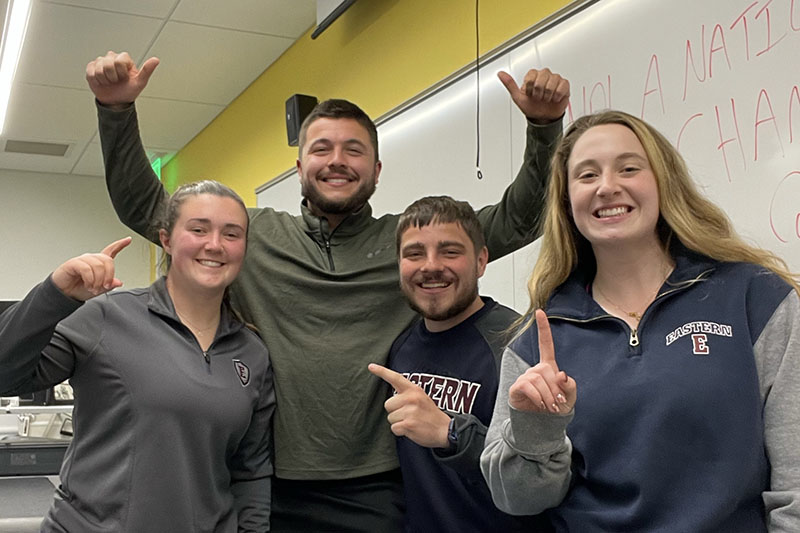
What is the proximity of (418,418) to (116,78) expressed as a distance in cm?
98

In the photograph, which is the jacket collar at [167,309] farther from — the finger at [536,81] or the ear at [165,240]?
the finger at [536,81]

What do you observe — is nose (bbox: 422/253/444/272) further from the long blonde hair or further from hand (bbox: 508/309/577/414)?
hand (bbox: 508/309/577/414)

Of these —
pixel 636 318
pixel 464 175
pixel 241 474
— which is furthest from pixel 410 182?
pixel 636 318

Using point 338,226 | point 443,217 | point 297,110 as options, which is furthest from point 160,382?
point 297,110

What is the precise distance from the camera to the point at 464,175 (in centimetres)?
272

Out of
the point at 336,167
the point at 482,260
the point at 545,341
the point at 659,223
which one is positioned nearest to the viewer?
the point at 545,341

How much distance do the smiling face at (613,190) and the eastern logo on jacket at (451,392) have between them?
0.39 meters

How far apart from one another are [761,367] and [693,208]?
0.30m

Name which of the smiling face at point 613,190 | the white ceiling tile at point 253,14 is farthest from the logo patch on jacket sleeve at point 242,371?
the white ceiling tile at point 253,14

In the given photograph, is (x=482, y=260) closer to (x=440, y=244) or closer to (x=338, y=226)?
(x=440, y=244)

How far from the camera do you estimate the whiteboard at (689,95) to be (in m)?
1.61

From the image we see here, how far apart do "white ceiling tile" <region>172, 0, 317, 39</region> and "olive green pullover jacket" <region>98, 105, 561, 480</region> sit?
2195 mm

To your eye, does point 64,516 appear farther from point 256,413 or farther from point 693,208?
point 693,208

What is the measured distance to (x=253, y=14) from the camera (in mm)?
3867
